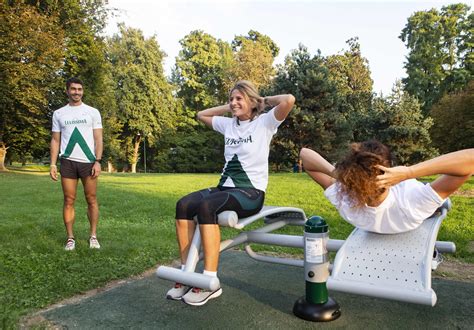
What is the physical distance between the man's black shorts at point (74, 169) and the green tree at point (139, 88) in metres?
29.2

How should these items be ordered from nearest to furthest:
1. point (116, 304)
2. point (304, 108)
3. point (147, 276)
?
point (116, 304), point (147, 276), point (304, 108)

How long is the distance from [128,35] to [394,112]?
79.8 ft

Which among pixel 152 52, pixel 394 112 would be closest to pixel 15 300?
pixel 394 112

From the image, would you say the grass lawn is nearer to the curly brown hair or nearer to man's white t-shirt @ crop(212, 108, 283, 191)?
man's white t-shirt @ crop(212, 108, 283, 191)

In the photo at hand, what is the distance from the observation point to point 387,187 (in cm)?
228

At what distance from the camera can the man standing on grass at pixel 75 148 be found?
4.53 metres

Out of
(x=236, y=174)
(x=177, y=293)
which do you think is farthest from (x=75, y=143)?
(x=177, y=293)

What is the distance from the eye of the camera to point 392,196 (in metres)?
2.44

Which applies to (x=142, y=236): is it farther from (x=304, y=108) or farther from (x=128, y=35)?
(x=128, y=35)

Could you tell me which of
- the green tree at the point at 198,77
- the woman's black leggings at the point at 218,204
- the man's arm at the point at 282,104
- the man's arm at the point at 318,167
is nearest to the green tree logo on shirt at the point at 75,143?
the woman's black leggings at the point at 218,204

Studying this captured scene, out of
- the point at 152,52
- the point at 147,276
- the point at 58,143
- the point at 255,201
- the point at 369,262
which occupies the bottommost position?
the point at 147,276

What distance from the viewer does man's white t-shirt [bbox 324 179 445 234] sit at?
7.77 ft

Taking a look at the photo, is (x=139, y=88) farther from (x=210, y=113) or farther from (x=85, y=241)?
(x=210, y=113)

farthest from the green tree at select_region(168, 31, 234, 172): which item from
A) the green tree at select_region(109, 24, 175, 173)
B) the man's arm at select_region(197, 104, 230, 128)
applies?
the man's arm at select_region(197, 104, 230, 128)
